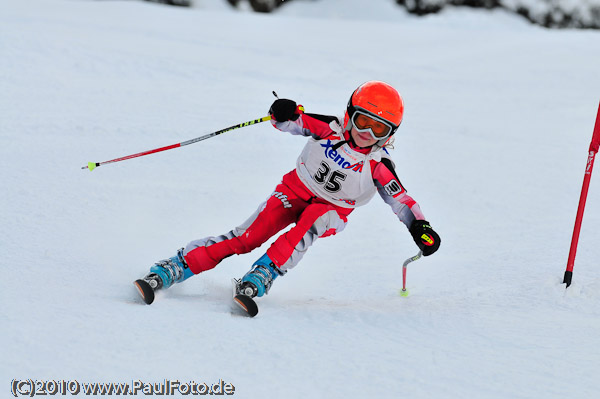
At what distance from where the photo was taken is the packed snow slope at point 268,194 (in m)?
2.36

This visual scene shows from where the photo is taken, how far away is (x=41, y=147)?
5590 mm

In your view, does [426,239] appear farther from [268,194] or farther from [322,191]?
[268,194]

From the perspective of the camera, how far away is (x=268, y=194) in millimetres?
5598

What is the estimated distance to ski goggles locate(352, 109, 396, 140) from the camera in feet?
11.2

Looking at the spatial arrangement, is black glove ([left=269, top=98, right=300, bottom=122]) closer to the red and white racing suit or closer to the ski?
the red and white racing suit

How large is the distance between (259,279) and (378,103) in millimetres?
1084

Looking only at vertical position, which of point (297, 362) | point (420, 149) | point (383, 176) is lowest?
point (420, 149)

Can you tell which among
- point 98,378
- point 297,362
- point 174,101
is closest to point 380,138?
point 297,362

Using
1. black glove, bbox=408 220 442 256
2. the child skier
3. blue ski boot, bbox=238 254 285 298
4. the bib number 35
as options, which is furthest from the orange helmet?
blue ski boot, bbox=238 254 285 298

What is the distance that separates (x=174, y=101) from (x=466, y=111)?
140 inches

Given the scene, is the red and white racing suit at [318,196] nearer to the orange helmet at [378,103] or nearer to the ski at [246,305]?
the orange helmet at [378,103]

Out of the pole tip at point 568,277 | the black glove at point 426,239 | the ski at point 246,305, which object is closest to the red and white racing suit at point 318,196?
the black glove at point 426,239

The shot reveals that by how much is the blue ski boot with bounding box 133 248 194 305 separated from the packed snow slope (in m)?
0.09

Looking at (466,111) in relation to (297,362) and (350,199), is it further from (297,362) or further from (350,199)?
(297,362)
